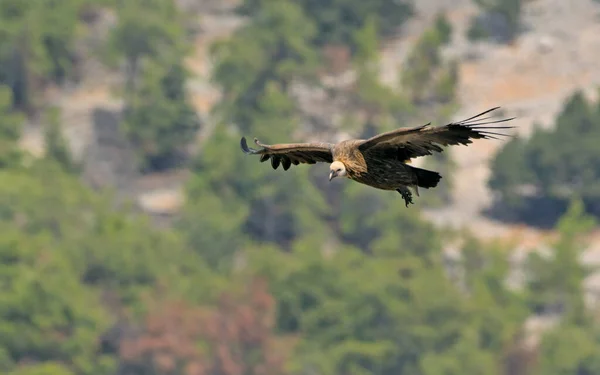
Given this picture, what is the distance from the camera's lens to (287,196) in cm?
10350

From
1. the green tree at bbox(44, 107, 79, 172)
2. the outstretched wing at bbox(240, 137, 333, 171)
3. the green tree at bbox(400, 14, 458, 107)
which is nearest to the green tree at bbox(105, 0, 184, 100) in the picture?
the green tree at bbox(44, 107, 79, 172)

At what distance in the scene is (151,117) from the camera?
10688cm

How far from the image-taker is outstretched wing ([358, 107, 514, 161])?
23.1 metres

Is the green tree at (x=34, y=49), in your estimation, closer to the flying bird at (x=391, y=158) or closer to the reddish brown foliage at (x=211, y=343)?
the reddish brown foliage at (x=211, y=343)

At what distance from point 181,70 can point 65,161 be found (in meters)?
8.20

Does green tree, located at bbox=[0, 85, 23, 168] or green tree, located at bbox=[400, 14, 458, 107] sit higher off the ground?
green tree, located at bbox=[400, 14, 458, 107]

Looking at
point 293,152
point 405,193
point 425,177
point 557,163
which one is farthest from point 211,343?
point 425,177

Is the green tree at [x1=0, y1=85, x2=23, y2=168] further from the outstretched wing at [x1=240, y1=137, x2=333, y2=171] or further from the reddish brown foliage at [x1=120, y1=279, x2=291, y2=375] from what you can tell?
the outstretched wing at [x1=240, y1=137, x2=333, y2=171]

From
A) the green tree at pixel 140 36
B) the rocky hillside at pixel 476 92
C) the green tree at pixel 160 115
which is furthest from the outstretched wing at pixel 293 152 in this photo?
the green tree at pixel 140 36

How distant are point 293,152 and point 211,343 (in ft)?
207

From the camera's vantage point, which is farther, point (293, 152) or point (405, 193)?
point (293, 152)

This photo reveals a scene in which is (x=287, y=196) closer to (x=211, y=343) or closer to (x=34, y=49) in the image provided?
(x=211, y=343)

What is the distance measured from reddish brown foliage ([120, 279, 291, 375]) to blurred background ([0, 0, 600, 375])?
0.39 feet

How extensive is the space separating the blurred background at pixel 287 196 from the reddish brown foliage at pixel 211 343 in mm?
118
